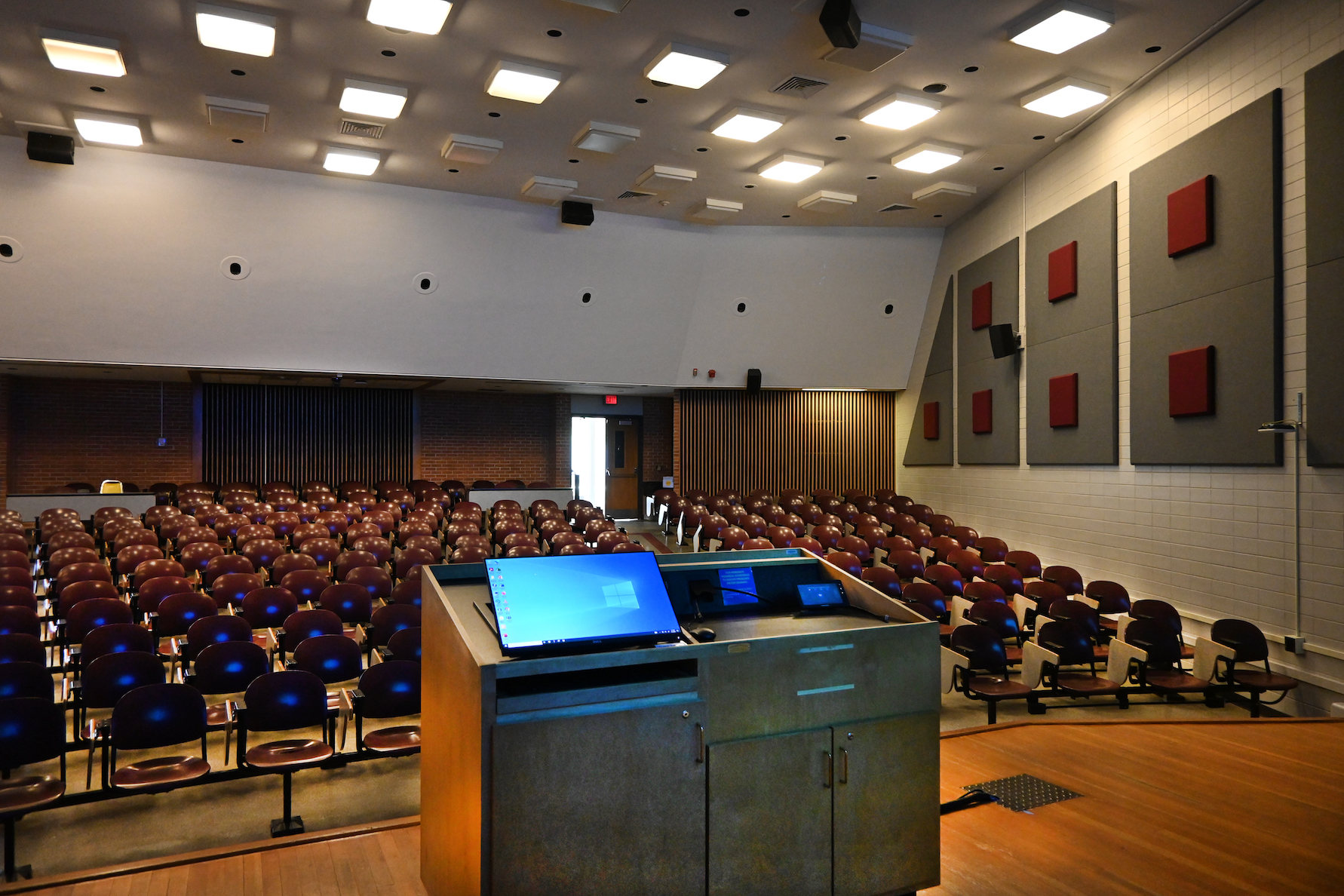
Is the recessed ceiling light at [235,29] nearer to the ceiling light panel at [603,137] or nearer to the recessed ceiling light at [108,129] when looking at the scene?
the recessed ceiling light at [108,129]

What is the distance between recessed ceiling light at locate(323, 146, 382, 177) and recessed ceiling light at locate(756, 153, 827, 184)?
4.93 meters

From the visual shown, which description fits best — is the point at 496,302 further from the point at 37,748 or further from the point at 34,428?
the point at 37,748

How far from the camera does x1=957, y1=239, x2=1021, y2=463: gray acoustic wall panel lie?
1130cm

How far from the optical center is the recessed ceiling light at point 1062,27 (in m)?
6.77

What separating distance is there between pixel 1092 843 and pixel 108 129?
11.0 meters

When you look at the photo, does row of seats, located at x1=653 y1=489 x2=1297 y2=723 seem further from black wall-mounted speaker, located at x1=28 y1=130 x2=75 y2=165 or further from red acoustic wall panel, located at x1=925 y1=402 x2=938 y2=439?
black wall-mounted speaker, located at x1=28 y1=130 x2=75 y2=165

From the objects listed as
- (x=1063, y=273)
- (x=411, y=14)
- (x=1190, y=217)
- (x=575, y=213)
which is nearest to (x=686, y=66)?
(x=411, y=14)

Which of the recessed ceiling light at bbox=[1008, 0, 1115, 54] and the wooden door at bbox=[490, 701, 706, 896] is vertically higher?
the recessed ceiling light at bbox=[1008, 0, 1115, 54]

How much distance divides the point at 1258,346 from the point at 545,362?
31.3 feet

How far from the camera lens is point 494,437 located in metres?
15.8

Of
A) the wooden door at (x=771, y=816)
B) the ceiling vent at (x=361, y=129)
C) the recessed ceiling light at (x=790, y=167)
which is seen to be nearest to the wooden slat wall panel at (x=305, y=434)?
the ceiling vent at (x=361, y=129)

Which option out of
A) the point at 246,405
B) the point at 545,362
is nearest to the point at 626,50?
the point at 545,362

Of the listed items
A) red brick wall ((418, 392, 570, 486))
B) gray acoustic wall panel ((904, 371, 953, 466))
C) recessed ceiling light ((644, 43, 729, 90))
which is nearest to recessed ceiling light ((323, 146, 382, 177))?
recessed ceiling light ((644, 43, 729, 90))

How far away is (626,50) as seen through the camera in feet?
24.8
